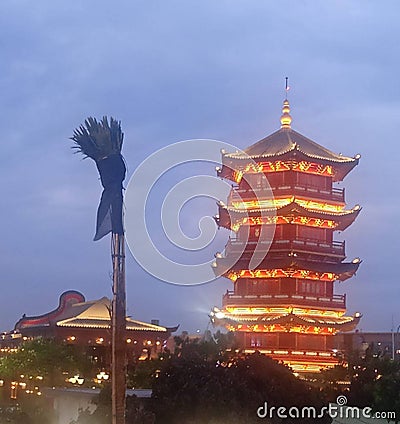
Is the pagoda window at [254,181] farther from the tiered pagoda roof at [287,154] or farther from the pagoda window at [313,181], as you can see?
the pagoda window at [313,181]

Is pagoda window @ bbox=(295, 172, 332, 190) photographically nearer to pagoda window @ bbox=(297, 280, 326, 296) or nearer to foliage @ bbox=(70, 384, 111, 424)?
pagoda window @ bbox=(297, 280, 326, 296)

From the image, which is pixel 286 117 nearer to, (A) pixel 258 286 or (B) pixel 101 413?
(A) pixel 258 286

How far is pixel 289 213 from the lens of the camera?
118 ft

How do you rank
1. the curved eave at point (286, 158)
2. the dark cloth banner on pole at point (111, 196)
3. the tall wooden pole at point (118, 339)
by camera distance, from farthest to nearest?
the curved eave at point (286, 158) < the dark cloth banner on pole at point (111, 196) < the tall wooden pole at point (118, 339)

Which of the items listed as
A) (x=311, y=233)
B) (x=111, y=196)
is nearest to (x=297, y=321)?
(x=311, y=233)

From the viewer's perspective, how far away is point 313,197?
3691cm

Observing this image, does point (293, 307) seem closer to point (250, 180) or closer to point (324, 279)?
point (324, 279)

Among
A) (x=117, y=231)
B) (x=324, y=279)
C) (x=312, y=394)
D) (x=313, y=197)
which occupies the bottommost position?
(x=312, y=394)

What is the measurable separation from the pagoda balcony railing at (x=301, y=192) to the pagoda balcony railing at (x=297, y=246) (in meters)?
2.08

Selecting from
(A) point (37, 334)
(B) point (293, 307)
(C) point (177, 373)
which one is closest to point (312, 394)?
(C) point (177, 373)

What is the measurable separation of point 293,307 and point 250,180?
6.61 meters

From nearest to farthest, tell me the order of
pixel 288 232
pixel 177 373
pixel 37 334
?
1. pixel 177 373
2. pixel 288 232
3. pixel 37 334

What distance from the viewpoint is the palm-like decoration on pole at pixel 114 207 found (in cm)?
1213

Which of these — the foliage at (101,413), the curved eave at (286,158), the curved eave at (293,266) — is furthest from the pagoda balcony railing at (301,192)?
the foliage at (101,413)
